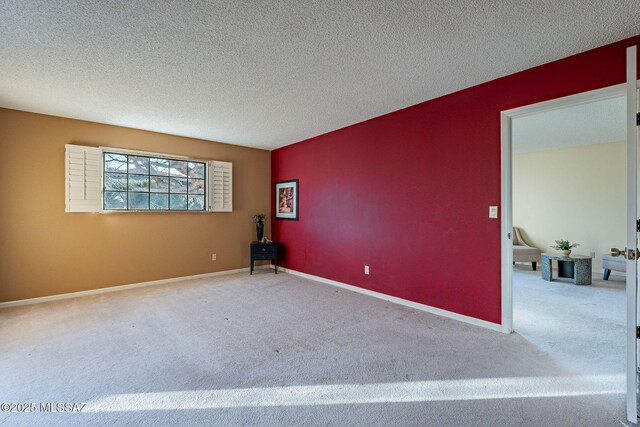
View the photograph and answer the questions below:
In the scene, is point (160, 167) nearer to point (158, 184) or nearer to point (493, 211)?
point (158, 184)

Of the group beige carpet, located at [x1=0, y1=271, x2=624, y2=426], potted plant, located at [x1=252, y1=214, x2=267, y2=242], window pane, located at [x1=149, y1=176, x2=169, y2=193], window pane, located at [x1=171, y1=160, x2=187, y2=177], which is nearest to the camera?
beige carpet, located at [x1=0, y1=271, x2=624, y2=426]

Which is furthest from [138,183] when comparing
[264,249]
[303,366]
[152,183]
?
[303,366]

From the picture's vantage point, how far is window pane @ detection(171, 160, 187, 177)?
478 centimetres

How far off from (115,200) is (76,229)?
0.60m

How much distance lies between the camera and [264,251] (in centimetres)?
536

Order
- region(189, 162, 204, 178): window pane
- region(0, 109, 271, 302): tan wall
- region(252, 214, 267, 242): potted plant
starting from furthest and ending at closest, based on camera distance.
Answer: region(252, 214, 267, 242): potted plant < region(189, 162, 204, 178): window pane < region(0, 109, 271, 302): tan wall

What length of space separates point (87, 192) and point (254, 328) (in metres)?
3.10

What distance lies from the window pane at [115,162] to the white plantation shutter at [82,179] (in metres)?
0.15

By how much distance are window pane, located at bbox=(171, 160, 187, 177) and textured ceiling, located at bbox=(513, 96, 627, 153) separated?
4994 millimetres

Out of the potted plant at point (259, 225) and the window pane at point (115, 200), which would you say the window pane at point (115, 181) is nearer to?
the window pane at point (115, 200)

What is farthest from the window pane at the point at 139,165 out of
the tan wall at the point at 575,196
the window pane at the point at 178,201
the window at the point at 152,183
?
the tan wall at the point at 575,196

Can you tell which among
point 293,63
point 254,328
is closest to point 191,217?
point 254,328

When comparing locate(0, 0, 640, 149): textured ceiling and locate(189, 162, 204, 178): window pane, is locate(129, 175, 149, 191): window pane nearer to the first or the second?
locate(189, 162, 204, 178): window pane

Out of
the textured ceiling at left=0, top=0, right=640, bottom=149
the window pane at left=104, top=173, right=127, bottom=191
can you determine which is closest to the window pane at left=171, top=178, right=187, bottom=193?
the window pane at left=104, top=173, right=127, bottom=191
